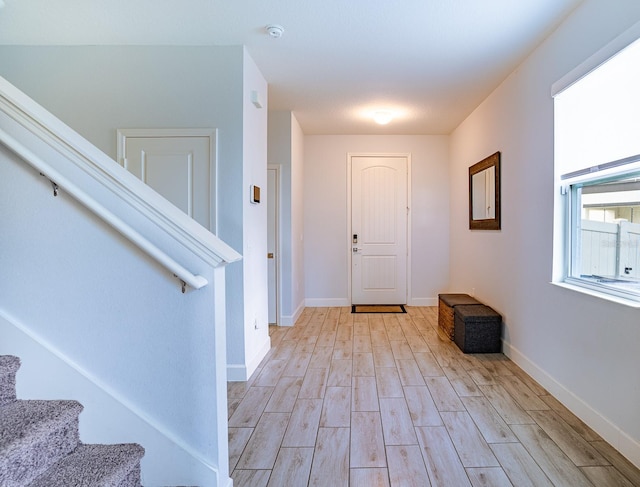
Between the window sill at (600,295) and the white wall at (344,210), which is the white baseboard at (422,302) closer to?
the white wall at (344,210)

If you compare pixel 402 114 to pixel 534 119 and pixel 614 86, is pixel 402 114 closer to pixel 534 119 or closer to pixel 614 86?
pixel 534 119

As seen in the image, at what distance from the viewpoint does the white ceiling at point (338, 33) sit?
2.28 metres

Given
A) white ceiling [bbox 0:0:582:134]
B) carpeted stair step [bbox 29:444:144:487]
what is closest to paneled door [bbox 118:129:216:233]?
white ceiling [bbox 0:0:582:134]

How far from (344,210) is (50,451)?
14.8 feet

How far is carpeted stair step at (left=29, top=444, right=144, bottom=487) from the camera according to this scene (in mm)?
1206

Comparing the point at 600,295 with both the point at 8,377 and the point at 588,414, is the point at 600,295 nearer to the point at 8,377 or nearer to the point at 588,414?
the point at 588,414

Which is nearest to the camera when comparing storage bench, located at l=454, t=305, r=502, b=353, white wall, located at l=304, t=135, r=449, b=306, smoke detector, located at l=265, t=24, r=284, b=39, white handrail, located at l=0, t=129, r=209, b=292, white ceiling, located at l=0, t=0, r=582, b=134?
white handrail, located at l=0, t=129, r=209, b=292

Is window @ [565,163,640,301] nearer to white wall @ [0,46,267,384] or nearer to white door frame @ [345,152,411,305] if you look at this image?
white wall @ [0,46,267,384]

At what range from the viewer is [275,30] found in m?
2.52

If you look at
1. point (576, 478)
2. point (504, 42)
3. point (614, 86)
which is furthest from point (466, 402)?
point (504, 42)

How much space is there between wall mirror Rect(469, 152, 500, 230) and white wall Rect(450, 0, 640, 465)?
121 mm

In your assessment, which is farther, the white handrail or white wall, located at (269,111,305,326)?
white wall, located at (269,111,305,326)

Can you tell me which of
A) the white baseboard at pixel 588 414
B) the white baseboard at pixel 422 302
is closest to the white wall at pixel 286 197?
the white baseboard at pixel 422 302

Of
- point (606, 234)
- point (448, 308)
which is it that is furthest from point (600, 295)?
point (448, 308)
